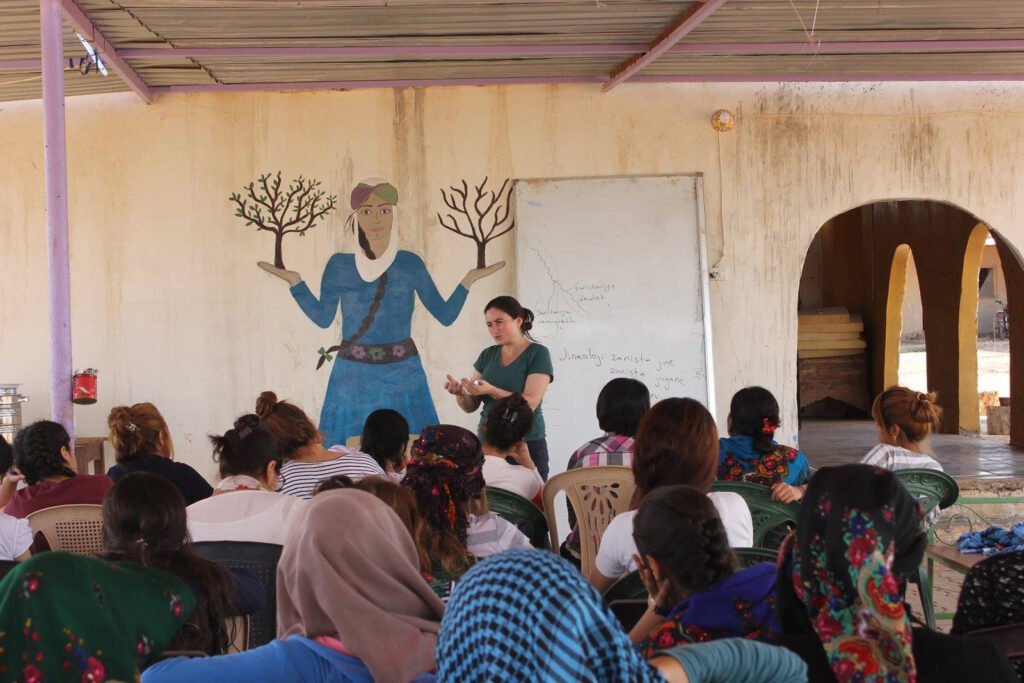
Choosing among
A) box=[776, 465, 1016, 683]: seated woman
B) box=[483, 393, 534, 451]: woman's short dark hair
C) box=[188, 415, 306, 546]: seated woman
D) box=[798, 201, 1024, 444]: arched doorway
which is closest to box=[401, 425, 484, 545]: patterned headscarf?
box=[188, 415, 306, 546]: seated woman

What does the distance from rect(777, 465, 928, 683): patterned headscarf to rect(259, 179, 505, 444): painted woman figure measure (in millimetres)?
5453

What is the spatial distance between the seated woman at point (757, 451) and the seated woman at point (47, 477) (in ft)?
7.00

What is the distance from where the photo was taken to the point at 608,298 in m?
7.17

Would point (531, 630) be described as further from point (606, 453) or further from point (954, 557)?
point (606, 453)

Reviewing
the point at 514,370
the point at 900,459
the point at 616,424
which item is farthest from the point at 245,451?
the point at 900,459

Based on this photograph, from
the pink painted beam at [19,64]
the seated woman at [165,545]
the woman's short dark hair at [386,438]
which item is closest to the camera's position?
the seated woman at [165,545]

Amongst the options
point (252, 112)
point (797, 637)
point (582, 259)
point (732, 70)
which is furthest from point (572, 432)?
point (797, 637)

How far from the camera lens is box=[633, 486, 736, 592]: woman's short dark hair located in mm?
2021

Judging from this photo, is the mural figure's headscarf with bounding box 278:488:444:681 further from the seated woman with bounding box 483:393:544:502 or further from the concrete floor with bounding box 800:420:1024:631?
the concrete floor with bounding box 800:420:1024:631

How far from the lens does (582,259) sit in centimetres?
718

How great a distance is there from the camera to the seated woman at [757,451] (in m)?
3.78

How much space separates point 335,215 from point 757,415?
418 cm

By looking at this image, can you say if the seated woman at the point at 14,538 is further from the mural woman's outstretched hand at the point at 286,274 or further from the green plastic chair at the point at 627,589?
the mural woman's outstretched hand at the point at 286,274

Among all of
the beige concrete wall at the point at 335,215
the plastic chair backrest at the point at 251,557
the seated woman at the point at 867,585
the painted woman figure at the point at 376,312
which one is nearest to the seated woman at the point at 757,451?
the plastic chair backrest at the point at 251,557
